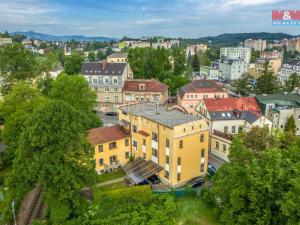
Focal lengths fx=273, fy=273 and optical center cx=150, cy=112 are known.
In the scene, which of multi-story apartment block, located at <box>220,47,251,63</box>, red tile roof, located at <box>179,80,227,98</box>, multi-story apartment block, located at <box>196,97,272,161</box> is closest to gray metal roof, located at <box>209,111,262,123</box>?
multi-story apartment block, located at <box>196,97,272,161</box>

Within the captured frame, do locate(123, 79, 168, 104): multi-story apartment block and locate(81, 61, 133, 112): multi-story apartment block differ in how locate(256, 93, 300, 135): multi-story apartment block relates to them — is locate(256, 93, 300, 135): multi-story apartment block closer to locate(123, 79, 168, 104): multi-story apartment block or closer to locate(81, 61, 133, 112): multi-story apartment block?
locate(123, 79, 168, 104): multi-story apartment block

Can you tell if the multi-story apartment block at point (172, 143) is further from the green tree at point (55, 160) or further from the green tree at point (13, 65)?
the green tree at point (13, 65)

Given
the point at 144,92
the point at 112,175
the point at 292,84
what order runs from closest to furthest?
the point at 112,175 → the point at 144,92 → the point at 292,84

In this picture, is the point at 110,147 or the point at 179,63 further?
the point at 179,63

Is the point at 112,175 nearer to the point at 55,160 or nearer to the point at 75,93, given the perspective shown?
the point at 55,160

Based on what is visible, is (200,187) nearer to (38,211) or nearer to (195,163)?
(195,163)

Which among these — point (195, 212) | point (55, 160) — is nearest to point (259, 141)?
point (195, 212)
